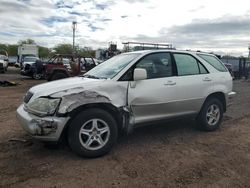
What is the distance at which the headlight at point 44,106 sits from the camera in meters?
4.36

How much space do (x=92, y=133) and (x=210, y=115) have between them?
2.81 metres

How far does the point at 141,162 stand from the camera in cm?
445

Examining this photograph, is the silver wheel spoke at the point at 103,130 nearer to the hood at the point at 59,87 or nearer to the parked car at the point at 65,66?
the hood at the point at 59,87

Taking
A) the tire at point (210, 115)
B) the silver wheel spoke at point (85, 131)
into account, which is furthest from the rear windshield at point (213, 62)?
the silver wheel spoke at point (85, 131)

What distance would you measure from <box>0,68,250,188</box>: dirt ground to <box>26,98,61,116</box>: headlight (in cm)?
71

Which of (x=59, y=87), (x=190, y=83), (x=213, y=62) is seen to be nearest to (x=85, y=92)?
(x=59, y=87)

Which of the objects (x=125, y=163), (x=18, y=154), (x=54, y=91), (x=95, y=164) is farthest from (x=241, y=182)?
(x=18, y=154)

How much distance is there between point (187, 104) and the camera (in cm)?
576

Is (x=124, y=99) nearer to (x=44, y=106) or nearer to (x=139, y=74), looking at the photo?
(x=139, y=74)

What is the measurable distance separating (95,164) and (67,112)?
838 millimetres

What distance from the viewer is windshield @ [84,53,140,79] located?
5.20m

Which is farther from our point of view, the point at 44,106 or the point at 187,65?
the point at 187,65

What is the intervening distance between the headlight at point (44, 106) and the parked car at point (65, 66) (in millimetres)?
11427

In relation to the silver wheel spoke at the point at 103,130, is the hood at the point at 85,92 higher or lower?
higher
